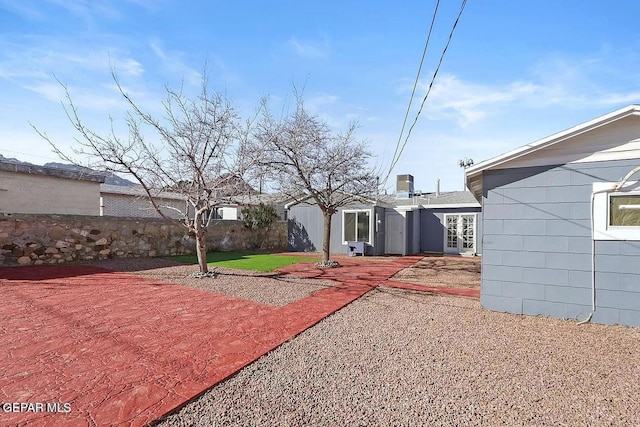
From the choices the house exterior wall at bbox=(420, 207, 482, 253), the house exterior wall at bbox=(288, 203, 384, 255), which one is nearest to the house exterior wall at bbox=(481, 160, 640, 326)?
the house exterior wall at bbox=(288, 203, 384, 255)

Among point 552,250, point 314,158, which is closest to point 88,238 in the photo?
point 314,158

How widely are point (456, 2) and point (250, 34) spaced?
4961mm

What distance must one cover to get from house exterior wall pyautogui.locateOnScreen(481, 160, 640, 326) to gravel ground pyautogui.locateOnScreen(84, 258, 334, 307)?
3.80 meters

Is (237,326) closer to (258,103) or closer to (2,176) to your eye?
(258,103)

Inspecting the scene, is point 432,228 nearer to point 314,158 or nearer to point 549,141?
point 314,158

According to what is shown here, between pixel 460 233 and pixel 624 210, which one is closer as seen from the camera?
pixel 624 210

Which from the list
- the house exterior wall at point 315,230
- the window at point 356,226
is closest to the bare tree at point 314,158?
the window at point 356,226

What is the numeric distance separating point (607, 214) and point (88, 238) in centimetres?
1365

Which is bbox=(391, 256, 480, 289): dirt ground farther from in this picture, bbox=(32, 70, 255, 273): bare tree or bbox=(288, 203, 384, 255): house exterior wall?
bbox=(32, 70, 255, 273): bare tree

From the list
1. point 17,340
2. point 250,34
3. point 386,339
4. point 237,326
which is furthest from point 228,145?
point 386,339

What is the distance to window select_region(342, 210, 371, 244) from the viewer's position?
15008 mm

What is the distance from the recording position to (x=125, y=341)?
4.09 meters

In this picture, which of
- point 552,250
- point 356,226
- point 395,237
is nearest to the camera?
point 552,250

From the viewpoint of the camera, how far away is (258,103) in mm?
9633
